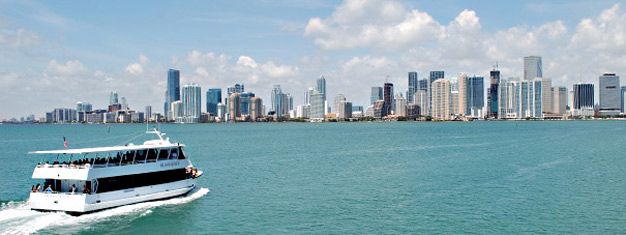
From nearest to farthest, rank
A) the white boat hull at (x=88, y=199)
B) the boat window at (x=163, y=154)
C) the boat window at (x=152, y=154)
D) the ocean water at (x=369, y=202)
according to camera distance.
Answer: the ocean water at (x=369, y=202)
the white boat hull at (x=88, y=199)
the boat window at (x=152, y=154)
the boat window at (x=163, y=154)

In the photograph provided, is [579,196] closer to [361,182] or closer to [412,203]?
[412,203]

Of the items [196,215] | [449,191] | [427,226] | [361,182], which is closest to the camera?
[427,226]

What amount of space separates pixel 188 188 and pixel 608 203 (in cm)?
3297

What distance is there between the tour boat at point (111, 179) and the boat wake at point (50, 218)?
447 millimetres

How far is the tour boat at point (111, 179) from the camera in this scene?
109ft

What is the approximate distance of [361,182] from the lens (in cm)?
4744

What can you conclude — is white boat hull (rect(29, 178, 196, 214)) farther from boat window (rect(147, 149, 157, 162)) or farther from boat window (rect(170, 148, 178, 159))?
boat window (rect(170, 148, 178, 159))

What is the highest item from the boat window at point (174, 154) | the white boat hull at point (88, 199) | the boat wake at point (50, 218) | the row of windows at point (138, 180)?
the boat window at point (174, 154)

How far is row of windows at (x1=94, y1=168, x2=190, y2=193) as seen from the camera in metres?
34.7

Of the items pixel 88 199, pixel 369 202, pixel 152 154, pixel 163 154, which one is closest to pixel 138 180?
pixel 152 154

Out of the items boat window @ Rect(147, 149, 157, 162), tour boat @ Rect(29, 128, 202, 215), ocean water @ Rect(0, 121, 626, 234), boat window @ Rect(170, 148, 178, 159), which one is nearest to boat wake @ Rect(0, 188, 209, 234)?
ocean water @ Rect(0, 121, 626, 234)

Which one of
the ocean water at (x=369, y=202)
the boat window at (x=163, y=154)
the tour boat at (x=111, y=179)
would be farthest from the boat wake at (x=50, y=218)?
the boat window at (x=163, y=154)

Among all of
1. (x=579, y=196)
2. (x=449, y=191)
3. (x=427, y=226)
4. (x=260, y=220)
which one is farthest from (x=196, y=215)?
(x=579, y=196)

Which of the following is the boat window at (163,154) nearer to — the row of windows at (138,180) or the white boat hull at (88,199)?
the row of windows at (138,180)
